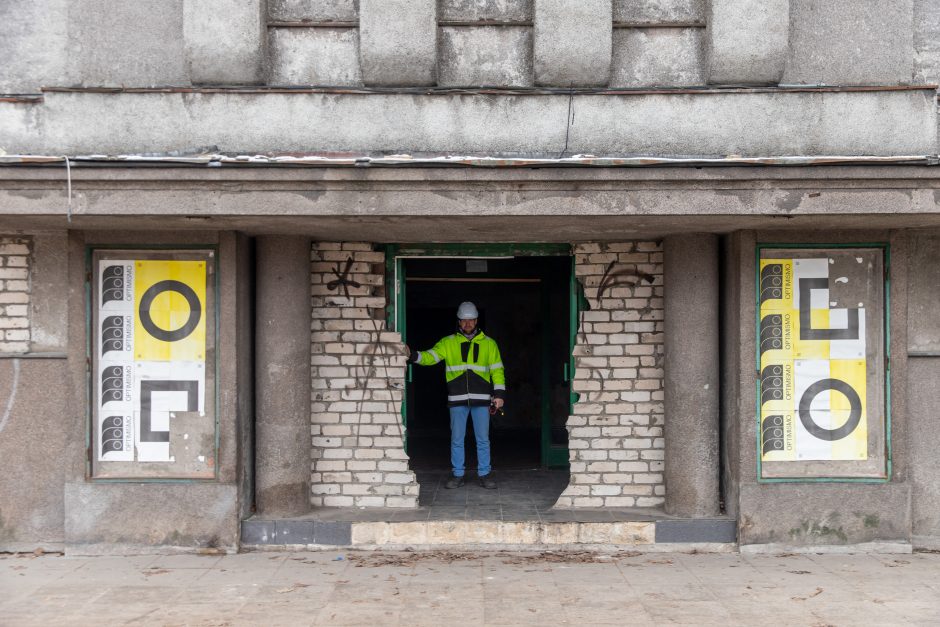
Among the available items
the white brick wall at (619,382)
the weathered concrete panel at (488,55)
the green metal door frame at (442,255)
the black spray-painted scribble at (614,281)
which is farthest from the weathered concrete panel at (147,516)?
the weathered concrete panel at (488,55)

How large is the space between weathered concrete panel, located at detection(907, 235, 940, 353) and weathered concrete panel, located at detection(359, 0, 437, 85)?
4712 millimetres

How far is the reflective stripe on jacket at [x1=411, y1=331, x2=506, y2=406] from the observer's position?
29.2 ft

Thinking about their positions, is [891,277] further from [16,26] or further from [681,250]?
[16,26]

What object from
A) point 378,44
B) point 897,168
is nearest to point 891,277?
point 897,168

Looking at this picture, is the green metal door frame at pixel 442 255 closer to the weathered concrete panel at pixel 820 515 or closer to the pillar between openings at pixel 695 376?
the pillar between openings at pixel 695 376

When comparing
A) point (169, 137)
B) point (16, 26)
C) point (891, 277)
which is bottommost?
point (891, 277)

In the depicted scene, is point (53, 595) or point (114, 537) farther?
point (114, 537)

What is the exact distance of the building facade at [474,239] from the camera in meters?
7.01

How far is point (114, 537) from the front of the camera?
7.29m

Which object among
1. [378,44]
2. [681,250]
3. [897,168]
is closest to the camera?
[897,168]

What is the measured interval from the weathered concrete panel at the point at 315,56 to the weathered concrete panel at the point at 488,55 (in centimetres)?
80

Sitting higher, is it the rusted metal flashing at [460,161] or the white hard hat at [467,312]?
the rusted metal flashing at [460,161]

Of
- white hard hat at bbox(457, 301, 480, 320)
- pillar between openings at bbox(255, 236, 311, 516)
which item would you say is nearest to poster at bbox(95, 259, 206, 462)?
pillar between openings at bbox(255, 236, 311, 516)

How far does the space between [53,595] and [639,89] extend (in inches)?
247
